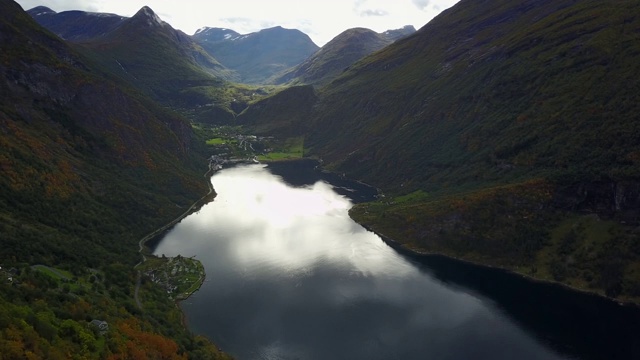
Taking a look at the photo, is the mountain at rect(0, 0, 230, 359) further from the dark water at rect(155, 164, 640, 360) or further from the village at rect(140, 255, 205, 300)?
the dark water at rect(155, 164, 640, 360)

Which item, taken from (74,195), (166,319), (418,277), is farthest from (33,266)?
(418,277)

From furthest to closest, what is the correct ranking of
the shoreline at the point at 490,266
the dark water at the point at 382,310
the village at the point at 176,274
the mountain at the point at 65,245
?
the village at the point at 176,274, the shoreline at the point at 490,266, the dark water at the point at 382,310, the mountain at the point at 65,245

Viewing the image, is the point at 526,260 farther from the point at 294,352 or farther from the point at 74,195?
the point at 74,195

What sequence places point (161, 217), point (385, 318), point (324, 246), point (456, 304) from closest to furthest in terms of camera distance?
point (385, 318) < point (456, 304) < point (324, 246) < point (161, 217)

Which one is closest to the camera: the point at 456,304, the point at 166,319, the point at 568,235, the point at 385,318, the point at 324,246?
the point at 166,319

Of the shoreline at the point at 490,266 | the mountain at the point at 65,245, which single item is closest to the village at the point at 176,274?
the mountain at the point at 65,245

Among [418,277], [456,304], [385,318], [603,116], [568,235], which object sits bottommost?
[385,318]

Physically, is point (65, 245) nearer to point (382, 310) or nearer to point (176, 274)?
point (176, 274)

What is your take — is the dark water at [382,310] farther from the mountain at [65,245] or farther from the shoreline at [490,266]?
the mountain at [65,245]

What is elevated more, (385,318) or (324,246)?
(324,246)
